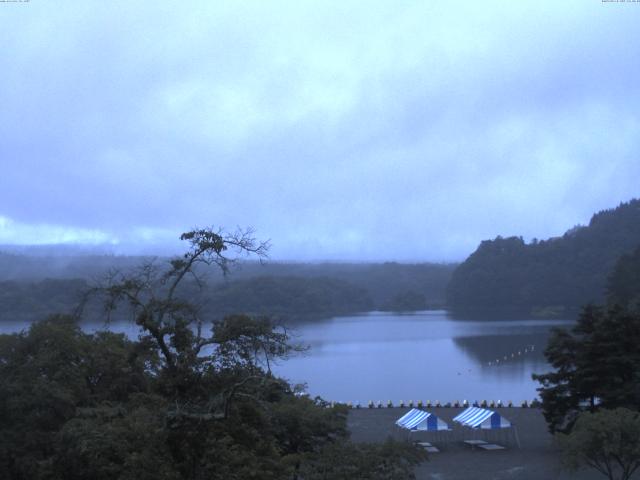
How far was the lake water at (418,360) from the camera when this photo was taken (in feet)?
86.6

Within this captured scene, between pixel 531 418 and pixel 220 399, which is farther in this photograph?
pixel 531 418

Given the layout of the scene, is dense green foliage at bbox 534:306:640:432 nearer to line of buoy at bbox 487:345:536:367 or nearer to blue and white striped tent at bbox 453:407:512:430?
blue and white striped tent at bbox 453:407:512:430

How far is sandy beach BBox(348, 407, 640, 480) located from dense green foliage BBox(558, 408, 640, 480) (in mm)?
597

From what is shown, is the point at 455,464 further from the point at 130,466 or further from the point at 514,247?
the point at 514,247

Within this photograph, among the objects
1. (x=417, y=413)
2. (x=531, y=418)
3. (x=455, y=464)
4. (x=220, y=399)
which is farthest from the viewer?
(x=531, y=418)

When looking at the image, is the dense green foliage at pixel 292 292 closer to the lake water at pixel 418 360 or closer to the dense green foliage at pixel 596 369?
the lake water at pixel 418 360

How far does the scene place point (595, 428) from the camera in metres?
9.98

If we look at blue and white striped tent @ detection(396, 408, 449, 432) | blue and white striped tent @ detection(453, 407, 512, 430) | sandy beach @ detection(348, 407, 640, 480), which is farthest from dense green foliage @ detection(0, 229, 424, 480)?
blue and white striped tent @ detection(453, 407, 512, 430)

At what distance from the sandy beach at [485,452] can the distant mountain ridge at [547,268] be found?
4750 cm

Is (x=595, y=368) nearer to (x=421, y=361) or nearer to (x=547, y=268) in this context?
(x=421, y=361)

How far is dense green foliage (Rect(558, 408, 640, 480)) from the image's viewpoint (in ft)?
32.7

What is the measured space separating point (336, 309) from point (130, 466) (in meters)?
61.2

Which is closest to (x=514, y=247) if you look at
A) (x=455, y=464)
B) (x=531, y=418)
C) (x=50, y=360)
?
(x=531, y=418)

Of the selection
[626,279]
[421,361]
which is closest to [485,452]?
[421,361]
